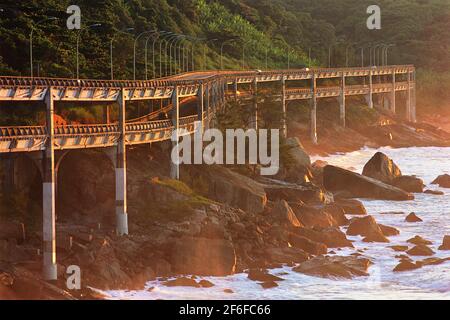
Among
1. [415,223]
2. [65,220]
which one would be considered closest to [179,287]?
[65,220]

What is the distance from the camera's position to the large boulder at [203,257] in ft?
267

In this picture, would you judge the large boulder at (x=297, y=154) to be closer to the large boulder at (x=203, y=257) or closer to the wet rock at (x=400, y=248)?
the wet rock at (x=400, y=248)

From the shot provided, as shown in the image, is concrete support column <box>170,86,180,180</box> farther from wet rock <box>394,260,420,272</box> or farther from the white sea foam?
wet rock <box>394,260,420,272</box>

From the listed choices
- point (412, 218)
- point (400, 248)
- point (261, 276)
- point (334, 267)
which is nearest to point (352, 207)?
point (412, 218)

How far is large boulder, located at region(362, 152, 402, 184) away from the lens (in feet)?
427

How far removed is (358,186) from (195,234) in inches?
1612

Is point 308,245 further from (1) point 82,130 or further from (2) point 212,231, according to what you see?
(1) point 82,130

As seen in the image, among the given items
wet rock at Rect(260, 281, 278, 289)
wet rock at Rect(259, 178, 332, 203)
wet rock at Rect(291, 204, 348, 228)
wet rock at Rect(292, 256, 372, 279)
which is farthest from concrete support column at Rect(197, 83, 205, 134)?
wet rock at Rect(260, 281, 278, 289)

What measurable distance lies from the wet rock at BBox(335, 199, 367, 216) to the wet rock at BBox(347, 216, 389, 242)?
10.5 meters

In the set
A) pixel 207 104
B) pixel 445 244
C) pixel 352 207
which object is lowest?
pixel 445 244

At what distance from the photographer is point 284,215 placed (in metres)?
95.1

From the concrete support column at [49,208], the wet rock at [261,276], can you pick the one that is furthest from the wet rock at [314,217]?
the concrete support column at [49,208]
